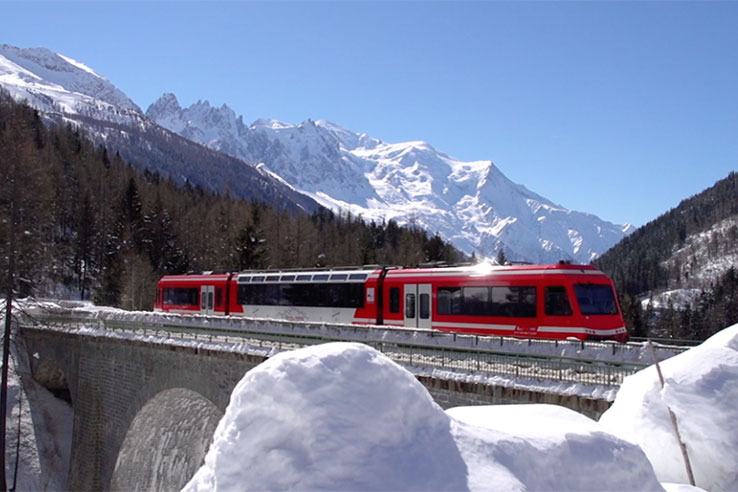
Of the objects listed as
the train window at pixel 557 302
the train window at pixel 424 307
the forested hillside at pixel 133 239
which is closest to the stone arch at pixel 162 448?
the train window at pixel 424 307

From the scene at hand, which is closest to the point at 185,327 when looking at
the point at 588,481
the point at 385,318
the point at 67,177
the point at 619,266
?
the point at 385,318

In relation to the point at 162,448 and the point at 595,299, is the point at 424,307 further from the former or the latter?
the point at 162,448

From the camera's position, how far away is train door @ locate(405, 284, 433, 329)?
21.9 meters

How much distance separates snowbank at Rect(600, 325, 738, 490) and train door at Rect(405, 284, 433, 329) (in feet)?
47.4

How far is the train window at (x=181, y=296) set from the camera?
3371 centimetres

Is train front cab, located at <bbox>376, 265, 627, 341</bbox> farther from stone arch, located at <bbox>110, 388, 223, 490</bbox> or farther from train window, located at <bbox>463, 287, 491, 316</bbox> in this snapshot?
stone arch, located at <bbox>110, 388, 223, 490</bbox>

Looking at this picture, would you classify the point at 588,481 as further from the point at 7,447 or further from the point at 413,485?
the point at 7,447

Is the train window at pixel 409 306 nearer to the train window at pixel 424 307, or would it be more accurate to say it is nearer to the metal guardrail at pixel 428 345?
the train window at pixel 424 307

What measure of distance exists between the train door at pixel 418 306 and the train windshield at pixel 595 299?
18.2 ft

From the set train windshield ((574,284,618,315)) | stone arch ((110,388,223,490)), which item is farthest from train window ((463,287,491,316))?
stone arch ((110,388,223,490))

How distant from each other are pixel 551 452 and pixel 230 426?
101 inches

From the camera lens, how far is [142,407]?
21.8 metres

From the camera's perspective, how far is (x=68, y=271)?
6594 cm

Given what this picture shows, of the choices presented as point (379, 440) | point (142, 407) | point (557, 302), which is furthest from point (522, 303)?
point (379, 440)
